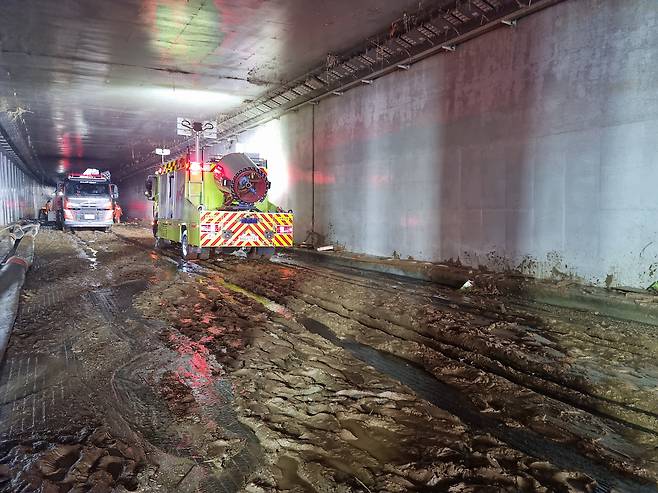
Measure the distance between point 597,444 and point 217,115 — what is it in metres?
22.6

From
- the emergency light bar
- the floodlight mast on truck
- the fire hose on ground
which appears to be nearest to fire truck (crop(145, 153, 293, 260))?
the floodlight mast on truck

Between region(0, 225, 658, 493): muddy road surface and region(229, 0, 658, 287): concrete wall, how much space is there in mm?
2099

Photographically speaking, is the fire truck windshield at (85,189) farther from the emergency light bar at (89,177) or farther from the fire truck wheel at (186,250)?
the fire truck wheel at (186,250)

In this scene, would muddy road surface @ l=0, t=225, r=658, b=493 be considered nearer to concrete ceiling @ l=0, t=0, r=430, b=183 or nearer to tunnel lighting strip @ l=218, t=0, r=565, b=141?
→ tunnel lighting strip @ l=218, t=0, r=565, b=141

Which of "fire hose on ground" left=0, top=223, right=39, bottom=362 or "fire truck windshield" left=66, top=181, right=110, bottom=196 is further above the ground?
"fire truck windshield" left=66, top=181, right=110, bottom=196

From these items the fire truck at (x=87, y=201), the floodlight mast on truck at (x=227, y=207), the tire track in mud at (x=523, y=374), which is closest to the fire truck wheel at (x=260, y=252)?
the floodlight mast on truck at (x=227, y=207)

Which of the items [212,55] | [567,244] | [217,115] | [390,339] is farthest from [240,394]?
[217,115]

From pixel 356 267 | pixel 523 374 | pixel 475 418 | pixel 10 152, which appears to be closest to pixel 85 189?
pixel 10 152

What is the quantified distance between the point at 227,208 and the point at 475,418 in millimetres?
10813

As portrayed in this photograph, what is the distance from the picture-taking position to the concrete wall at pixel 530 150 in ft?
26.2

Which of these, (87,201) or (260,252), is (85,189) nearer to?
(87,201)

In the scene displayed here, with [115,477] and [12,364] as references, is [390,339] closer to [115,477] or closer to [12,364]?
[115,477]

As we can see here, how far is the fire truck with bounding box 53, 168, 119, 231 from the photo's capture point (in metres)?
25.5

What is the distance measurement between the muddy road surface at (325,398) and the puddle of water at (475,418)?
17mm
